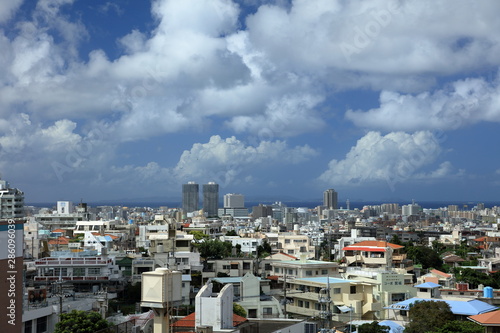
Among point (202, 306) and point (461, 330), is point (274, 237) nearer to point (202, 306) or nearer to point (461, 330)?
point (461, 330)

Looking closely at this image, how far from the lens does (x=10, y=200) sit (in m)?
56.2

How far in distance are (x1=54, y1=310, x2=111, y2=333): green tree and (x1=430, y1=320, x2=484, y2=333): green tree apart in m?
9.36

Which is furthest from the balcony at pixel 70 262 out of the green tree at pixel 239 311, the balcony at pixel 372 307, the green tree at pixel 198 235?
the green tree at pixel 198 235

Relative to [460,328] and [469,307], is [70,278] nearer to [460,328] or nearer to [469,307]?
[469,307]

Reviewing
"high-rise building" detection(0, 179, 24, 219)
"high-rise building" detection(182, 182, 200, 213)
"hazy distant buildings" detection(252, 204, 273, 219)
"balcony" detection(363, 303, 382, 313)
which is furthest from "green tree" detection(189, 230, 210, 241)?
"high-rise building" detection(182, 182, 200, 213)

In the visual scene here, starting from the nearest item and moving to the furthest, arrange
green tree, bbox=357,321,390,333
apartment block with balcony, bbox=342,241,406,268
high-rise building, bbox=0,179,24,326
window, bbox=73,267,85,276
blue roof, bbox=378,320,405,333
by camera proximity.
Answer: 1. high-rise building, bbox=0,179,24,326
2. green tree, bbox=357,321,390,333
3. blue roof, bbox=378,320,405,333
4. window, bbox=73,267,85,276
5. apartment block with balcony, bbox=342,241,406,268

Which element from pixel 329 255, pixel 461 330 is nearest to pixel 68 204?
pixel 329 255

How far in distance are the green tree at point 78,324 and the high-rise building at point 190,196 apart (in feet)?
550

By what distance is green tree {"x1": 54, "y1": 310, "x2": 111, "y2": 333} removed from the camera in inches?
623

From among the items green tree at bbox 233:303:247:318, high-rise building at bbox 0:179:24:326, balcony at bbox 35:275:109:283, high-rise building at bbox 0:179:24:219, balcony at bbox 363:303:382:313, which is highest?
high-rise building at bbox 0:179:24:219

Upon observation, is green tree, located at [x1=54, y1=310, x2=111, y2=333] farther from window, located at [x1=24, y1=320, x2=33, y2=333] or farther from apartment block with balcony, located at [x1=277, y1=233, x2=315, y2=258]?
apartment block with balcony, located at [x1=277, y1=233, x2=315, y2=258]

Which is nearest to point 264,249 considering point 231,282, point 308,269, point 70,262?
point 308,269

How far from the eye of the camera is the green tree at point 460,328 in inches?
675

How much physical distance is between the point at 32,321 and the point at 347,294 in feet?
41.5
